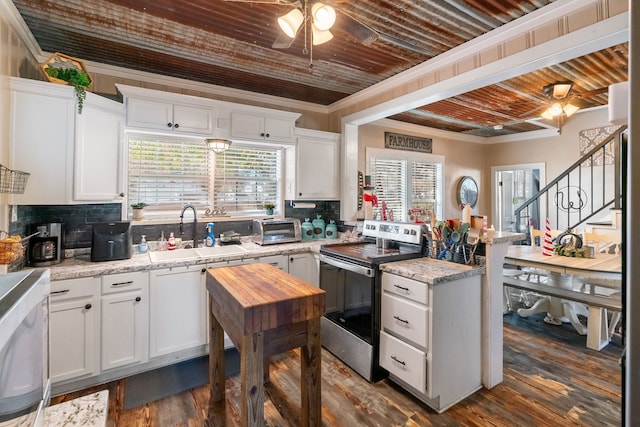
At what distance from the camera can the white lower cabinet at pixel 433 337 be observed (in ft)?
6.81

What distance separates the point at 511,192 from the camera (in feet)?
21.1

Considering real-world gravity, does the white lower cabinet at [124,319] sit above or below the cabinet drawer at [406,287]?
below

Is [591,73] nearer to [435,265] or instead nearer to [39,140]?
[435,265]

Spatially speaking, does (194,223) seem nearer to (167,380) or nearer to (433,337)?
(167,380)

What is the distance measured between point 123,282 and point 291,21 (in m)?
2.26

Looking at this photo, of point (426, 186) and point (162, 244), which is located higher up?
point (426, 186)

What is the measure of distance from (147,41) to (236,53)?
718mm

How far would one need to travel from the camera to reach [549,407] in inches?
84.8

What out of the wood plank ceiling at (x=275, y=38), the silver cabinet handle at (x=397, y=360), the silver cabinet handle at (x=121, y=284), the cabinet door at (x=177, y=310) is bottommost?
the silver cabinet handle at (x=397, y=360)

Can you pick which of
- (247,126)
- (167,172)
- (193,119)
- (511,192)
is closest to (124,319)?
(167,172)

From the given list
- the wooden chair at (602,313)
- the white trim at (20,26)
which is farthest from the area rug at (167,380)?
the wooden chair at (602,313)

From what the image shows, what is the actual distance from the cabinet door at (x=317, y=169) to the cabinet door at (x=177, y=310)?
62.1 inches

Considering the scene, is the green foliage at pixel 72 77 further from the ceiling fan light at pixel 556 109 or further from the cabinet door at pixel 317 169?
the ceiling fan light at pixel 556 109

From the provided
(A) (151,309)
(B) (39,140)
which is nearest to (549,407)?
(A) (151,309)
